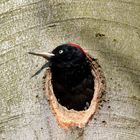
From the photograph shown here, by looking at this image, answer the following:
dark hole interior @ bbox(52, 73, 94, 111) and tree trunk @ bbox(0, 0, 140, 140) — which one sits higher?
dark hole interior @ bbox(52, 73, 94, 111)

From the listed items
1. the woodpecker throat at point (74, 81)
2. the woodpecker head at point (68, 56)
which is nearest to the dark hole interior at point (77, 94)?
the woodpecker throat at point (74, 81)

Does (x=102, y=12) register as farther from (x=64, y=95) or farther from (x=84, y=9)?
(x=64, y=95)

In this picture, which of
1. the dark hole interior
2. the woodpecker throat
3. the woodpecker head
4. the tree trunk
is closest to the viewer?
the tree trunk

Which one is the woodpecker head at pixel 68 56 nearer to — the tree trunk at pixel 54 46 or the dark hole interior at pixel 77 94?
the dark hole interior at pixel 77 94

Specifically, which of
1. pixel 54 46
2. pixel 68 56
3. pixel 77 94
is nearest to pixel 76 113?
pixel 54 46

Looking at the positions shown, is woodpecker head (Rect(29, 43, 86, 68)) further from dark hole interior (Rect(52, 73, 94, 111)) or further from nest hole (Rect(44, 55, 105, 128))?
nest hole (Rect(44, 55, 105, 128))

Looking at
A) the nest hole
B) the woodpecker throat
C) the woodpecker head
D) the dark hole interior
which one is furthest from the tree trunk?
the dark hole interior

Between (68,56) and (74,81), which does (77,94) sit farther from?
(68,56)

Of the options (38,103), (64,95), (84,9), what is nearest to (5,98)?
(38,103)

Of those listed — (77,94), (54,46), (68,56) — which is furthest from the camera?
(77,94)
